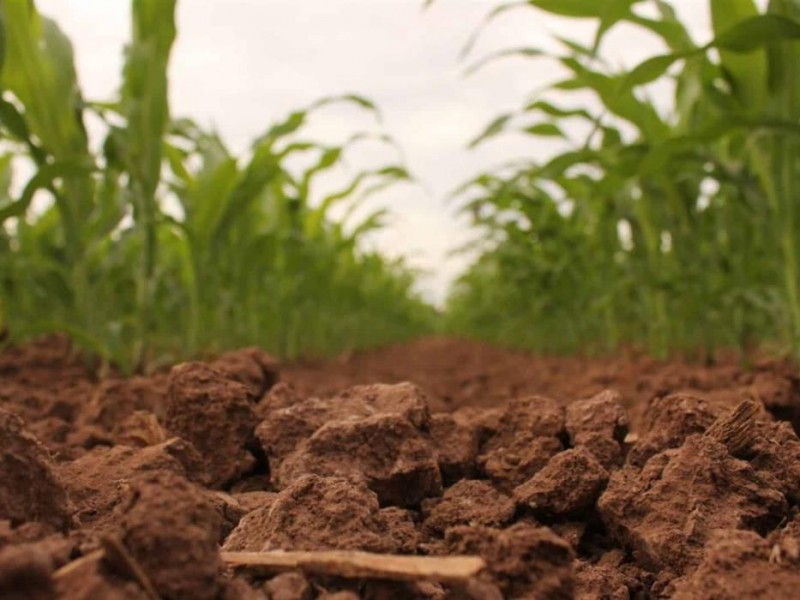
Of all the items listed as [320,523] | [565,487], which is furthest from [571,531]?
[320,523]

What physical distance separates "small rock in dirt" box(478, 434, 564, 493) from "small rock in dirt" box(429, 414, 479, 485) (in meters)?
0.02

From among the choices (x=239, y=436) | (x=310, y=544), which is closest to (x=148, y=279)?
(x=239, y=436)

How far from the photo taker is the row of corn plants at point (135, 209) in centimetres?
208

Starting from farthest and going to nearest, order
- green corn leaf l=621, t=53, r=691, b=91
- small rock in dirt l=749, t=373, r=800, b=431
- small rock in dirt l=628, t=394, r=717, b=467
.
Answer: green corn leaf l=621, t=53, r=691, b=91 < small rock in dirt l=749, t=373, r=800, b=431 < small rock in dirt l=628, t=394, r=717, b=467

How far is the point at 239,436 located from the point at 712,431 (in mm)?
587

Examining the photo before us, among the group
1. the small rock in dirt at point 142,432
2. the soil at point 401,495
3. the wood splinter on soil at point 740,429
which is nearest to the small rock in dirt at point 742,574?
the soil at point 401,495

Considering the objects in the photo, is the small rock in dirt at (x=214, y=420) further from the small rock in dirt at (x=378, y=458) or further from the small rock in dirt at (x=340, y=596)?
the small rock in dirt at (x=340, y=596)

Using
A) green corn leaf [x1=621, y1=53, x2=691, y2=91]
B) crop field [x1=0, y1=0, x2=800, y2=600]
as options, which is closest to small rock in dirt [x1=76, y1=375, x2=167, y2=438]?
crop field [x1=0, y1=0, x2=800, y2=600]

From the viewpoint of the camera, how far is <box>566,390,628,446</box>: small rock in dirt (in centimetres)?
104

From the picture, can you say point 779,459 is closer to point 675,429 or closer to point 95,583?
point 675,429

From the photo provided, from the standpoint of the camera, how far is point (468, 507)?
2.94 ft

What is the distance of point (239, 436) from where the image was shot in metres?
1.09

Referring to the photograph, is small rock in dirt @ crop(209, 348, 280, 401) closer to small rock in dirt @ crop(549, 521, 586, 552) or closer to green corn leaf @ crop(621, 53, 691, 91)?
small rock in dirt @ crop(549, 521, 586, 552)

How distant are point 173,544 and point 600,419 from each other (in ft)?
2.04
